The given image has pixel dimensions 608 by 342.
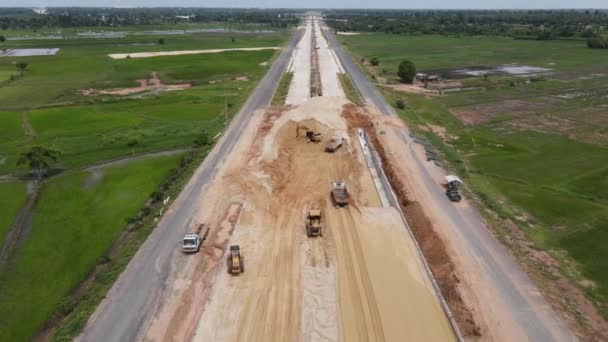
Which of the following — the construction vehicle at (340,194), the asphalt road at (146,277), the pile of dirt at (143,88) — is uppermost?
the pile of dirt at (143,88)

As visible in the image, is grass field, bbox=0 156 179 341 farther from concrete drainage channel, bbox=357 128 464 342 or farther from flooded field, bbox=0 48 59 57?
flooded field, bbox=0 48 59 57

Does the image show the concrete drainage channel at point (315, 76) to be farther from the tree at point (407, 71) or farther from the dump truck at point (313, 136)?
the dump truck at point (313, 136)

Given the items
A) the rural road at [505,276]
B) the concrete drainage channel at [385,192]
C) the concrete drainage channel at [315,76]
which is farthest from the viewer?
the concrete drainage channel at [315,76]

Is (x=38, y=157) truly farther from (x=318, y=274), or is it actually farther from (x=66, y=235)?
(x=318, y=274)

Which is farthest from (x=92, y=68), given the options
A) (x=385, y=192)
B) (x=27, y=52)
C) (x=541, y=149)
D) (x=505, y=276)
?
(x=505, y=276)

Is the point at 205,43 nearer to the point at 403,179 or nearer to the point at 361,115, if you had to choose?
the point at 361,115

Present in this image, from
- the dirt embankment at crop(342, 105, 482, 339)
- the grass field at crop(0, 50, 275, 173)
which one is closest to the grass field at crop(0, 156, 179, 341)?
the grass field at crop(0, 50, 275, 173)

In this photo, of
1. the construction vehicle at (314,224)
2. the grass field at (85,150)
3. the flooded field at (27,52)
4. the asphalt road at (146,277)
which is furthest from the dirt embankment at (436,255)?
the flooded field at (27,52)
